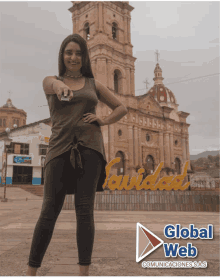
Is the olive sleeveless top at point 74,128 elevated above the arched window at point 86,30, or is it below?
below

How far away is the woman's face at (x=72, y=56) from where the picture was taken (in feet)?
6.79

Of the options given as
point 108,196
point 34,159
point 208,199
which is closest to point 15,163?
point 34,159

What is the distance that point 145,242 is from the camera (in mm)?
2547

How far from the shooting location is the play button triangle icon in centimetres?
250

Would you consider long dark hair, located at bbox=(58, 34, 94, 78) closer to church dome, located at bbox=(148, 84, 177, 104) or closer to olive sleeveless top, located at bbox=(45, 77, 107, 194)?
olive sleeveless top, located at bbox=(45, 77, 107, 194)

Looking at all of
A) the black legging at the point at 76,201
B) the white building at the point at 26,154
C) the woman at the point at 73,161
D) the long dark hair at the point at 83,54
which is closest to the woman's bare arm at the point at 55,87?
the woman at the point at 73,161

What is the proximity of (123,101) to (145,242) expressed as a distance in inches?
1181

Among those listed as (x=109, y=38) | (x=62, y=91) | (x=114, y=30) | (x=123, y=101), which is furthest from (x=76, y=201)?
(x=114, y=30)

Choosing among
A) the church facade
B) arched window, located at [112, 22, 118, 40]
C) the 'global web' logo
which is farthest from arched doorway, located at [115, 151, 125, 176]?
the 'global web' logo

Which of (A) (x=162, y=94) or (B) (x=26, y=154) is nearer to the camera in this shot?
(B) (x=26, y=154)

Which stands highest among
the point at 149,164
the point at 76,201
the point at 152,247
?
the point at 149,164

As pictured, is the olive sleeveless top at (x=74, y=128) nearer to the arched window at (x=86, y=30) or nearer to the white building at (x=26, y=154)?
the white building at (x=26, y=154)

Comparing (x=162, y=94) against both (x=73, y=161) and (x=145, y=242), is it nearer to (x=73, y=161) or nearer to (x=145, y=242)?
(x=145, y=242)

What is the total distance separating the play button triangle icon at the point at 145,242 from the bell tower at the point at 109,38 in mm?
28467
